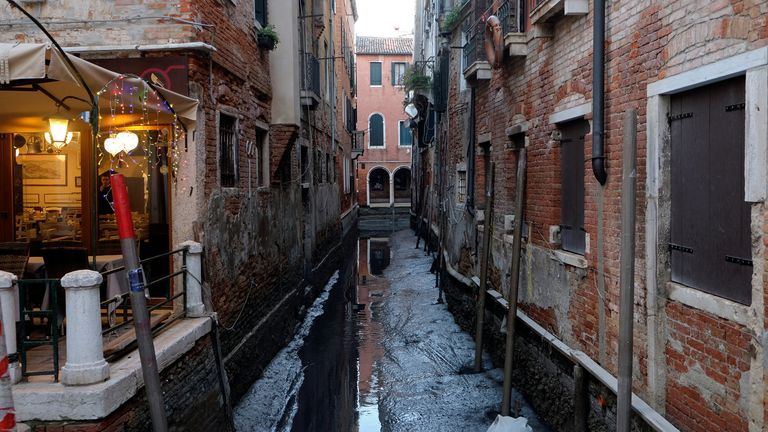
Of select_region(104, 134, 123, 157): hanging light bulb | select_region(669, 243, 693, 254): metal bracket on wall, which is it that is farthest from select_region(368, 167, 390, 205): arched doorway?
select_region(669, 243, 693, 254): metal bracket on wall

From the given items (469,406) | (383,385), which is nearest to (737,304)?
(469,406)

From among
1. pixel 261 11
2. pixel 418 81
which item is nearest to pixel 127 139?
pixel 261 11

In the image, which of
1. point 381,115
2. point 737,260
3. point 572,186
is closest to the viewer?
point 737,260

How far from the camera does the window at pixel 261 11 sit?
9.37 meters

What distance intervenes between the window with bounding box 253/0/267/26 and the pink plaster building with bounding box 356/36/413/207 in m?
29.3

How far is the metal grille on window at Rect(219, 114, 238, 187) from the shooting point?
7.43 meters

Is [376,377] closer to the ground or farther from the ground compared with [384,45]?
closer to the ground

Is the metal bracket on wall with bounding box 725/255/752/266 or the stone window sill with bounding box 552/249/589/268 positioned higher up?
the metal bracket on wall with bounding box 725/255/752/266

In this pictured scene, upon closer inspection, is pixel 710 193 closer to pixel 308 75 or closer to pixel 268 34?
pixel 268 34

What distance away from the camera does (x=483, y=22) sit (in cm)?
948

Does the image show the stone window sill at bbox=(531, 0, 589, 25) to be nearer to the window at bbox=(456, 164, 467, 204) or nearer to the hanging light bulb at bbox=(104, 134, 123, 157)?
the hanging light bulb at bbox=(104, 134, 123, 157)

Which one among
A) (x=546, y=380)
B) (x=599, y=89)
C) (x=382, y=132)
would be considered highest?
(x=382, y=132)

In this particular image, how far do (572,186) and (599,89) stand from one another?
1.33m

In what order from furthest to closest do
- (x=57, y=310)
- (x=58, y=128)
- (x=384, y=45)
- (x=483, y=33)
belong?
(x=384, y=45) < (x=483, y=33) < (x=58, y=128) < (x=57, y=310)
